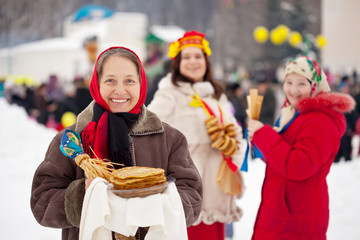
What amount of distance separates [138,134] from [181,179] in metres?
0.29

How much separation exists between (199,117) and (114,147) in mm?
1639

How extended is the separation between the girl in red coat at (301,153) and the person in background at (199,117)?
0.59m

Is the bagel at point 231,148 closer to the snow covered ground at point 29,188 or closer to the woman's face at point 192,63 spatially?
the woman's face at point 192,63

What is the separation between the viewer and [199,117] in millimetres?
3391

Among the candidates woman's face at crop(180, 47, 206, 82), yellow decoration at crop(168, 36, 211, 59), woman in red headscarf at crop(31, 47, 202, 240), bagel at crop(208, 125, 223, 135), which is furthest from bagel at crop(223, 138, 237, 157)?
woman in red headscarf at crop(31, 47, 202, 240)

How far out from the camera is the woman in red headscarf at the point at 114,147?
174 centimetres

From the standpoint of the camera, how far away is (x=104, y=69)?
1894mm

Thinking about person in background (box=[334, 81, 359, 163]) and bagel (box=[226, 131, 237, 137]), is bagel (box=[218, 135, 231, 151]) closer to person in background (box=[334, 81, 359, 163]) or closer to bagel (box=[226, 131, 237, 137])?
bagel (box=[226, 131, 237, 137])

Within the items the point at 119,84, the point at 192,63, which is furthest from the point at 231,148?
the point at 119,84

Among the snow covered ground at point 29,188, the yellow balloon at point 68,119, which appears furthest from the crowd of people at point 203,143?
the yellow balloon at point 68,119

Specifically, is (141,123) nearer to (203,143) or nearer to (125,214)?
(125,214)

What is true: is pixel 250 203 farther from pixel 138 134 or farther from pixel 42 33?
pixel 42 33

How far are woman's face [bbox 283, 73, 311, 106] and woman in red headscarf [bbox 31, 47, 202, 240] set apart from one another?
1.12 meters

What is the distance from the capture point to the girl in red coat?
2545 mm
